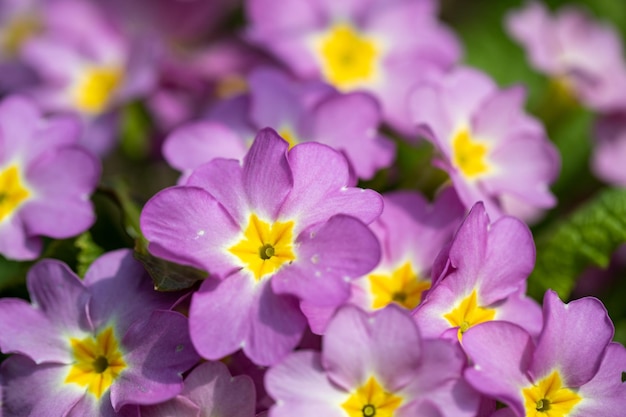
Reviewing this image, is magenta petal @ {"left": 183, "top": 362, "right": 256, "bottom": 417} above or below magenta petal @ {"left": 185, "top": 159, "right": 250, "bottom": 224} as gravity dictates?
below

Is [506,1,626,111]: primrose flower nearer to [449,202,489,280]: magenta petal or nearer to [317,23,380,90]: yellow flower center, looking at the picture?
[317,23,380,90]: yellow flower center

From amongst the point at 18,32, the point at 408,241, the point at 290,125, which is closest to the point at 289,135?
the point at 290,125

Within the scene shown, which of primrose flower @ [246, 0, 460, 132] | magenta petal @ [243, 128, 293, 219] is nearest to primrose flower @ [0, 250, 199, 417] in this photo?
magenta petal @ [243, 128, 293, 219]

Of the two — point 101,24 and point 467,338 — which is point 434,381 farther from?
point 101,24

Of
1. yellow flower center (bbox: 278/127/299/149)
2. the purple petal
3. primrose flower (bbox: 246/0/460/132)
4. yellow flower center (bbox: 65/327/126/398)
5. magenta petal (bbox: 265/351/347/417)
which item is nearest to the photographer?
magenta petal (bbox: 265/351/347/417)

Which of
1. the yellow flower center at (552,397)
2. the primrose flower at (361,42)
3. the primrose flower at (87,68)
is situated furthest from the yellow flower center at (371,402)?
the primrose flower at (87,68)

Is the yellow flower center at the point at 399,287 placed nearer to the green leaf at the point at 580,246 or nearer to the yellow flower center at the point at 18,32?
the green leaf at the point at 580,246
